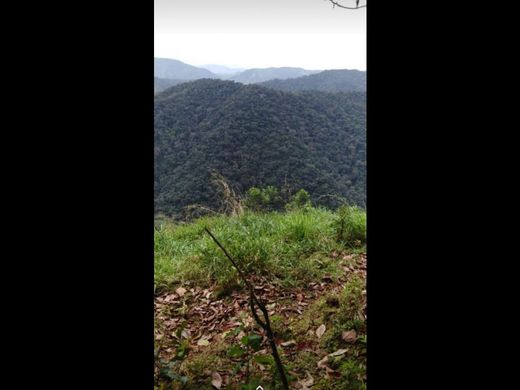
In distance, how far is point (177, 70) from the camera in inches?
486

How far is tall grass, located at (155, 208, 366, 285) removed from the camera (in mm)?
3514

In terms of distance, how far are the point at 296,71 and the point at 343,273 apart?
9949mm

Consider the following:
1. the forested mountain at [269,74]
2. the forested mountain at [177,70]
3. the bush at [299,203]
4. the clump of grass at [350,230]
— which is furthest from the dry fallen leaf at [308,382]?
the forested mountain at [269,74]

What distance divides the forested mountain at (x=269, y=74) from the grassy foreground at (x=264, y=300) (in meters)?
7.90

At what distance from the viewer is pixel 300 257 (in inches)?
147

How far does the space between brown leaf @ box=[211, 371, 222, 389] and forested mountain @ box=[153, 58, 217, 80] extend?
33.2ft

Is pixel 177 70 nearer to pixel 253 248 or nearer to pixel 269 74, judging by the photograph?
pixel 269 74

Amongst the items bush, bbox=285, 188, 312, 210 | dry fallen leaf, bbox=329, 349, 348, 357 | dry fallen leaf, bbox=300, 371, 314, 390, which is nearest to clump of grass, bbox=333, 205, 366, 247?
bush, bbox=285, 188, 312, 210

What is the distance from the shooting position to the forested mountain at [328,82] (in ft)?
36.3

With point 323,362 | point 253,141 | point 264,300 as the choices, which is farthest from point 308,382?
point 253,141
